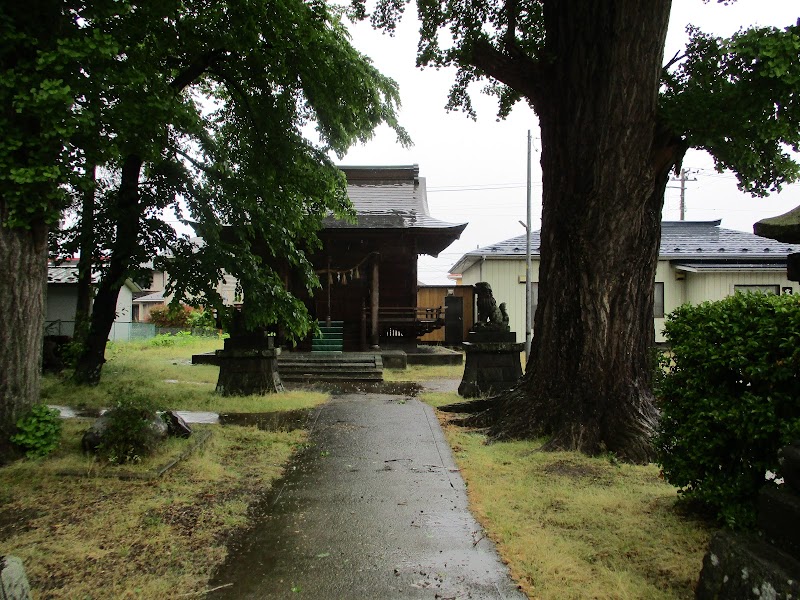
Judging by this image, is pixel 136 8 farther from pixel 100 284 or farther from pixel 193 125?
pixel 100 284

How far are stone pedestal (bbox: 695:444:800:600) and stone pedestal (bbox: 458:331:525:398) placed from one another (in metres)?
7.37

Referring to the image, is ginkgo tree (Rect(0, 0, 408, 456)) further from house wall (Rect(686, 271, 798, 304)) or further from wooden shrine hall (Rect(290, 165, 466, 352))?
house wall (Rect(686, 271, 798, 304))

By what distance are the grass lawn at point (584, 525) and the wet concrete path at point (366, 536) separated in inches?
7.7

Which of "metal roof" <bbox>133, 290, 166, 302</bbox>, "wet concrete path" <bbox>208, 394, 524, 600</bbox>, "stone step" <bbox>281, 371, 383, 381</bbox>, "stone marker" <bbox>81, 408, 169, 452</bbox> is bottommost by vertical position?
"stone step" <bbox>281, 371, 383, 381</bbox>

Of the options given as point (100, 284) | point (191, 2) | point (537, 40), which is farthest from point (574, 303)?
point (100, 284)

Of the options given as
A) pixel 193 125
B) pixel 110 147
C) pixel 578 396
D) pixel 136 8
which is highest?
pixel 136 8

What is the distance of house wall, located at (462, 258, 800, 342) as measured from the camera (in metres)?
21.0

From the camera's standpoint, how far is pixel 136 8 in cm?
651

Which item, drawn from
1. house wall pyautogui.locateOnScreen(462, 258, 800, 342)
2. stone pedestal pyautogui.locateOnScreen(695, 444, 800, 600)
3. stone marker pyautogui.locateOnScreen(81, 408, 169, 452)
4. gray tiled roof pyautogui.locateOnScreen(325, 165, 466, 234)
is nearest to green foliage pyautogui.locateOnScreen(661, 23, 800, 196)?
stone pedestal pyautogui.locateOnScreen(695, 444, 800, 600)

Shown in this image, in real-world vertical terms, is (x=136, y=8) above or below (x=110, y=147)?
above

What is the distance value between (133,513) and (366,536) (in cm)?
181

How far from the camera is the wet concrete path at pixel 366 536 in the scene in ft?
10.5

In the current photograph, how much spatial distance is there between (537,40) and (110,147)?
7.11 metres

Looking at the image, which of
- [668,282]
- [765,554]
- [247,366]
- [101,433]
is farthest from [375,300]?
[765,554]
